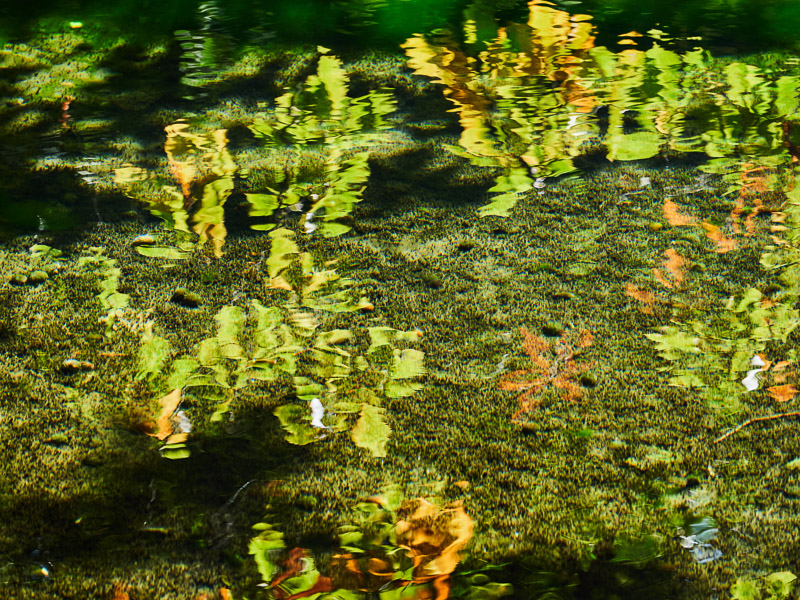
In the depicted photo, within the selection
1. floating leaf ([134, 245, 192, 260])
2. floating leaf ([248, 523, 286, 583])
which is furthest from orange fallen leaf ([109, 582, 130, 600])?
floating leaf ([134, 245, 192, 260])

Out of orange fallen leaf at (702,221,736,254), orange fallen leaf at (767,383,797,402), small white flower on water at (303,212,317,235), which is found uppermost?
small white flower on water at (303,212,317,235)

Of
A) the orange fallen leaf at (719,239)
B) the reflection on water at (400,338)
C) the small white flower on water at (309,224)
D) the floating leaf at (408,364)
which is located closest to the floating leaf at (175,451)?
the reflection on water at (400,338)

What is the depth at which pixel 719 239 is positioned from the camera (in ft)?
5.59

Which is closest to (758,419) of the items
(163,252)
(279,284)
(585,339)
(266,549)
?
(585,339)

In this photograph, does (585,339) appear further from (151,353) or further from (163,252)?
(163,252)

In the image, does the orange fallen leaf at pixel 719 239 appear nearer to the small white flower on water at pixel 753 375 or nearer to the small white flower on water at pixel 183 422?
the small white flower on water at pixel 753 375

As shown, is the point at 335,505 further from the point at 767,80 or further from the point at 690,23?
the point at 690,23

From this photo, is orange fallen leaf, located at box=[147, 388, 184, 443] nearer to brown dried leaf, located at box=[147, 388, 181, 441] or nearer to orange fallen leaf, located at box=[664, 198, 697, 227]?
brown dried leaf, located at box=[147, 388, 181, 441]

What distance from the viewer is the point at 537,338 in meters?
1.41

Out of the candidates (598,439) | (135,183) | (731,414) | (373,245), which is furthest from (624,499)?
(135,183)

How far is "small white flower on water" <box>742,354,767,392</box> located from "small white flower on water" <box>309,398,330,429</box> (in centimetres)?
75

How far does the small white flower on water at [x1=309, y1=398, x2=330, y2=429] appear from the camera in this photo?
1.22m

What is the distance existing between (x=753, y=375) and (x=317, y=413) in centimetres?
79

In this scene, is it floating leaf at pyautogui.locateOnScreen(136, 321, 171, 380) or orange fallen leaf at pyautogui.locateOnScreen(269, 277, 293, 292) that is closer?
floating leaf at pyautogui.locateOnScreen(136, 321, 171, 380)
